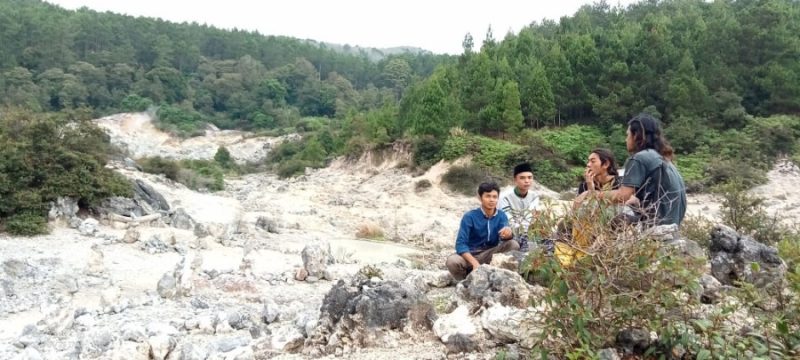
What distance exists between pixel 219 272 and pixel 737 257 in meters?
8.07

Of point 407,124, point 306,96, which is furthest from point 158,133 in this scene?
point 407,124

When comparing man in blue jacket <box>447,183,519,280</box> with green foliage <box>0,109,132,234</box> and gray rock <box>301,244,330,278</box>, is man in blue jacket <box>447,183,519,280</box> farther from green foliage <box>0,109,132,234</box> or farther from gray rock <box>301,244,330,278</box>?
green foliage <box>0,109,132,234</box>

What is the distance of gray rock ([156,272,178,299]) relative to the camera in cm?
907

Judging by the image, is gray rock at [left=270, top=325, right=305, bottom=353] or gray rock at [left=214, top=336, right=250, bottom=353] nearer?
gray rock at [left=270, top=325, right=305, bottom=353]

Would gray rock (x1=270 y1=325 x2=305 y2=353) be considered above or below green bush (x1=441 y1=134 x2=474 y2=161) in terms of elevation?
above

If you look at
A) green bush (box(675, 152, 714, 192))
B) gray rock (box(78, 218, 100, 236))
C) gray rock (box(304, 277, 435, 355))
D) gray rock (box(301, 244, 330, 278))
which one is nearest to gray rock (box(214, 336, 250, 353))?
gray rock (box(304, 277, 435, 355))

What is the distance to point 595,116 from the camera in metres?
31.5

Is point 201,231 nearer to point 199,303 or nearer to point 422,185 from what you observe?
point 199,303

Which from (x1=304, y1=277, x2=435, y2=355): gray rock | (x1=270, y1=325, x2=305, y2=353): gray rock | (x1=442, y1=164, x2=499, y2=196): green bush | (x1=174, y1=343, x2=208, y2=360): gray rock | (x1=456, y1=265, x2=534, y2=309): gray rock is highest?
(x1=456, y1=265, x2=534, y2=309): gray rock

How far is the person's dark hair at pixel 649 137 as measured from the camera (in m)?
5.21

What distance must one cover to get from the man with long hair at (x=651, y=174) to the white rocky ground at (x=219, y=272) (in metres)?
1.88

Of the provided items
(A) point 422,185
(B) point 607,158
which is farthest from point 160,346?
(A) point 422,185

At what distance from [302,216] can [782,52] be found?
22.4 metres

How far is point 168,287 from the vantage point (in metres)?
9.19
